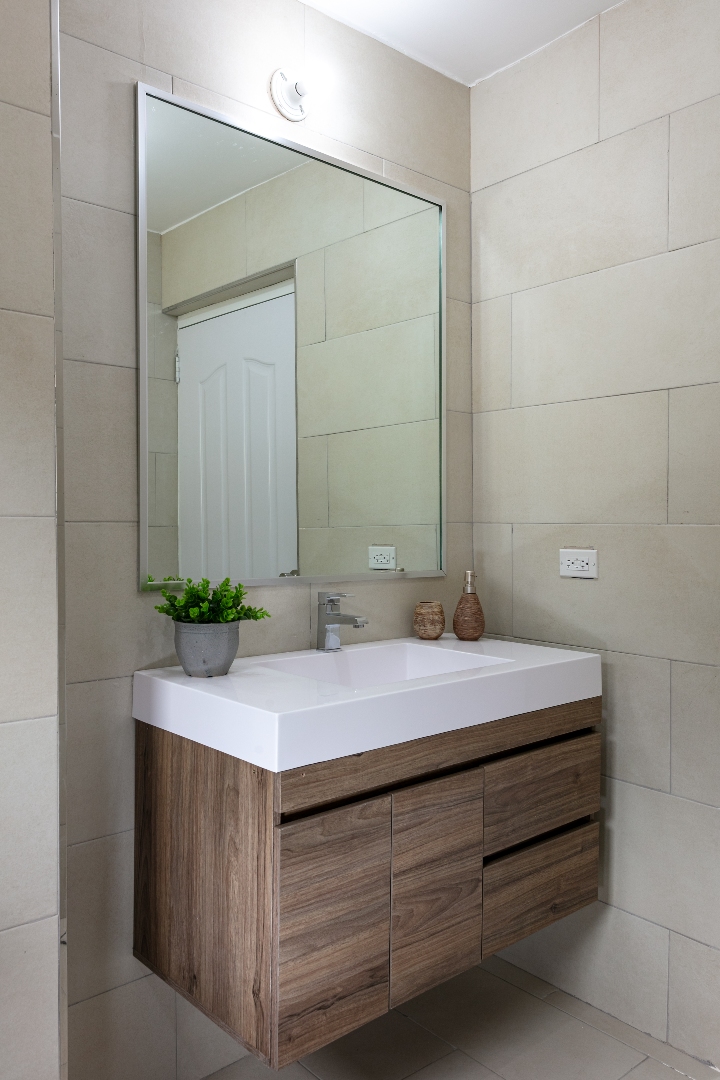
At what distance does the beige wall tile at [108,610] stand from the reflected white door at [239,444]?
0.12m

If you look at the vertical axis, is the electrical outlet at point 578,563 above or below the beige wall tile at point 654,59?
below

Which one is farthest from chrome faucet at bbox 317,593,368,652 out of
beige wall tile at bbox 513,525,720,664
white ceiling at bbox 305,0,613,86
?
white ceiling at bbox 305,0,613,86

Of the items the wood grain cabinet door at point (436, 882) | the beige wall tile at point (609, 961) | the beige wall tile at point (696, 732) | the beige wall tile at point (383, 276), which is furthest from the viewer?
the beige wall tile at point (383, 276)

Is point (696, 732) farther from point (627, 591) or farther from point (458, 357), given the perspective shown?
point (458, 357)

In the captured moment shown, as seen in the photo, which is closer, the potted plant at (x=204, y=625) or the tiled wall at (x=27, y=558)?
the tiled wall at (x=27, y=558)

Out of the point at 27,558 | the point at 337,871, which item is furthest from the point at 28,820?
the point at 337,871

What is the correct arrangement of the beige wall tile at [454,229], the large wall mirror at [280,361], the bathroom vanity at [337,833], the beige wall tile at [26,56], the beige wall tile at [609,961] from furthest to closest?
the beige wall tile at [454,229] → the beige wall tile at [609,961] → the large wall mirror at [280,361] → the bathroom vanity at [337,833] → the beige wall tile at [26,56]

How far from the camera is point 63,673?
1.34 meters

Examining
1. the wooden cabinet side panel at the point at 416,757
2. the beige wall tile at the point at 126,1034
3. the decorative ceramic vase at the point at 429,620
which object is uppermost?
the decorative ceramic vase at the point at 429,620

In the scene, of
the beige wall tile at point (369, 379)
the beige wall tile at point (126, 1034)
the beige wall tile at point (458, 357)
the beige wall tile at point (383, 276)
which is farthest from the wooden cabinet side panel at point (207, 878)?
the beige wall tile at point (458, 357)

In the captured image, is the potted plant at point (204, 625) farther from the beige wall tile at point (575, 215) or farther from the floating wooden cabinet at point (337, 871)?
the beige wall tile at point (575, 215)

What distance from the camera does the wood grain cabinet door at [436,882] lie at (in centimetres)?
150

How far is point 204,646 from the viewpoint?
160cm

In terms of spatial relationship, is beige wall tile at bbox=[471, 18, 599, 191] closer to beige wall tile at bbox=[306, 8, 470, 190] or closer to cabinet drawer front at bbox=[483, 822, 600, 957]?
beige wall tile at bbox=[306, 8, 470, 190]
